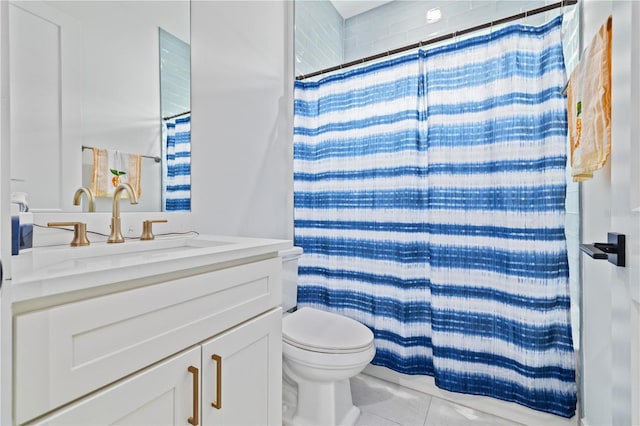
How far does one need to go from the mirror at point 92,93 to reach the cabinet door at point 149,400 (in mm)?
736

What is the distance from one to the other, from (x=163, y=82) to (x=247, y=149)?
499 mm

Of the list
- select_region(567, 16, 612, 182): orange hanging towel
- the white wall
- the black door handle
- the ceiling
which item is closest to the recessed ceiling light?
the ceiling

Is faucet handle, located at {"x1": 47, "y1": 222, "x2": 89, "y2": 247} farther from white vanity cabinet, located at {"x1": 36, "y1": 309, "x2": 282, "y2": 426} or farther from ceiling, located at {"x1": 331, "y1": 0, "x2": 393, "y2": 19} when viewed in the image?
ceiling, located at {"x1": 331, "y1": 0, "x2": 393, "y2": 19}

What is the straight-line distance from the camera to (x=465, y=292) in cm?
154

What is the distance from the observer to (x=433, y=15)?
2.20 metres

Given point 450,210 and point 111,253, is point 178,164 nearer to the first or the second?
point 111,253

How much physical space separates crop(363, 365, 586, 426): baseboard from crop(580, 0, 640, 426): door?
291 mm

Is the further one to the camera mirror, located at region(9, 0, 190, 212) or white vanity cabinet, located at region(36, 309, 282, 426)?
mirror, located at region(9, 0, 190, 212)

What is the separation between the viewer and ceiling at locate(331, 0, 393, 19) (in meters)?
2.37

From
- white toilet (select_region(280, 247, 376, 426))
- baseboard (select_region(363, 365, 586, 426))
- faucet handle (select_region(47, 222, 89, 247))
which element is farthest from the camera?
baseboard (select_region(363, 365, 586, 426))

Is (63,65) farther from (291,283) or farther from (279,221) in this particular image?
(291,283)

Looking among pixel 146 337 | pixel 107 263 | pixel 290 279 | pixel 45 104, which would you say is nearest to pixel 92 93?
pixel 45 104

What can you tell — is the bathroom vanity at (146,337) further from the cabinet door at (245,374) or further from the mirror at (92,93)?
the mirror at (92,93)

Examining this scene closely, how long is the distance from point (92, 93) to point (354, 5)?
202 centimetres
